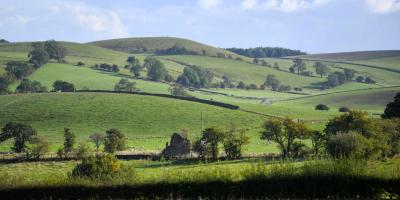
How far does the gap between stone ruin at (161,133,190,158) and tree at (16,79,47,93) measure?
88208 mm

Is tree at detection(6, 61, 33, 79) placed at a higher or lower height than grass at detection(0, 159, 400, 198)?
lower

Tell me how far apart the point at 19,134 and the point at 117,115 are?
28227 millimetres

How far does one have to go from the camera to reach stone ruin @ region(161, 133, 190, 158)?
230 ft

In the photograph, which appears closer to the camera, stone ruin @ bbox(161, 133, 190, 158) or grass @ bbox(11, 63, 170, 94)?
stone ruin @ bbox(161, 133, 190, 158)

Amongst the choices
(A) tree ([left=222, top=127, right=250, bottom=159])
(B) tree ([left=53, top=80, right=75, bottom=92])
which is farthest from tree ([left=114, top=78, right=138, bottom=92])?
(A) tree ([left=222, top=127, right=250, bottom=159])

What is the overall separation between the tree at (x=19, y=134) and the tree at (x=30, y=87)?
67007 mm

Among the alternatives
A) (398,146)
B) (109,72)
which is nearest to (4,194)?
(398,146)

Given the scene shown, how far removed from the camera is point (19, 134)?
80.8 meters

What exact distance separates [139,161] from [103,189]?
4847cm

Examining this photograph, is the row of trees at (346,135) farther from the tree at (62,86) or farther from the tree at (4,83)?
the tree at (4,83)

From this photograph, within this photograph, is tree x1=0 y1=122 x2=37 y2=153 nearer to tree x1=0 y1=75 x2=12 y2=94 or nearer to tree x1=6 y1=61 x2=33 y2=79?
tree x1=0 y1=75 x2=12 y2=94

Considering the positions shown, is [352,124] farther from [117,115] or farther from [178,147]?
[117,115]

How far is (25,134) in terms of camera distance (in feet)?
264

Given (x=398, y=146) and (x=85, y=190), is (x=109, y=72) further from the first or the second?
(x=85, y=190)
